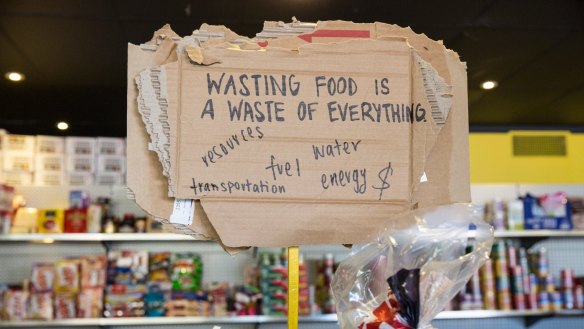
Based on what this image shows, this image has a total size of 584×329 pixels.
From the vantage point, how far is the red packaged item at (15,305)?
12.9ft

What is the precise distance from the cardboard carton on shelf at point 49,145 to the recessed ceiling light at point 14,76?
2.52 ft

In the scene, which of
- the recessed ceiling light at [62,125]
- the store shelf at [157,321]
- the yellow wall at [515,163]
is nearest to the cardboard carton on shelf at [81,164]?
the store shelf at [157,321]

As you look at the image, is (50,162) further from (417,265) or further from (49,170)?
(417,265)

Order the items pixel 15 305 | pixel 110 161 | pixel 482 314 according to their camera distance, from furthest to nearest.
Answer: pixel 110 161 → pixel 482 314 → pixel 15 305

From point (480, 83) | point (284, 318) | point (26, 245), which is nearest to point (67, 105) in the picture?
point (26, 245)

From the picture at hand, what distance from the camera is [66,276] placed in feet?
13.3

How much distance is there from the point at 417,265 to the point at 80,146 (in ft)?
12.1

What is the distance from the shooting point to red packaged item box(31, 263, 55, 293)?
4.05m

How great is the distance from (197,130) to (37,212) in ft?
10.7

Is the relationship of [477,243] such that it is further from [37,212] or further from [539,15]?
[37,212]

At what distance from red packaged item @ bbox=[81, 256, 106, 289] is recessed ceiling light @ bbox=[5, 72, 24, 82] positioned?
5.41ft

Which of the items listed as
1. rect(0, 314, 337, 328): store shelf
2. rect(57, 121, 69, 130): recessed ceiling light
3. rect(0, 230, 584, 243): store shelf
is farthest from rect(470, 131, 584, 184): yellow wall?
rect(57, 121, 69, 130): recessed ceiling light

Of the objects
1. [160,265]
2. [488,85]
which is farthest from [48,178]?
[488,85]

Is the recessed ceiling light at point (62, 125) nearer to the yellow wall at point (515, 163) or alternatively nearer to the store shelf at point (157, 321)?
the store shelf at point (157, 321)
